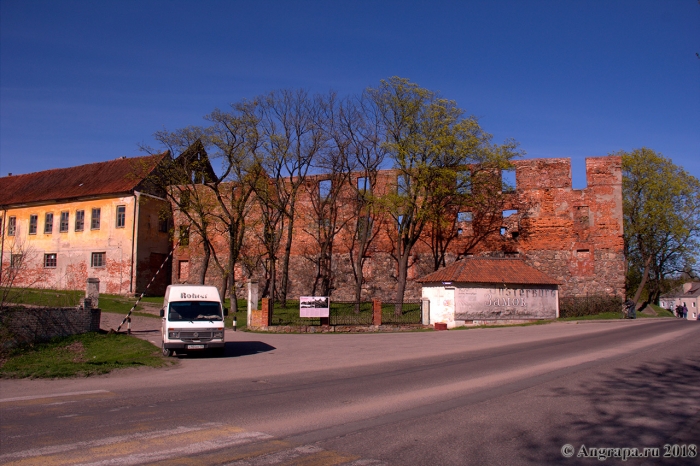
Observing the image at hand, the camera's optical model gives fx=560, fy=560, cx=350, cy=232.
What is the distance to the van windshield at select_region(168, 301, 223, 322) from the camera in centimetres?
1767

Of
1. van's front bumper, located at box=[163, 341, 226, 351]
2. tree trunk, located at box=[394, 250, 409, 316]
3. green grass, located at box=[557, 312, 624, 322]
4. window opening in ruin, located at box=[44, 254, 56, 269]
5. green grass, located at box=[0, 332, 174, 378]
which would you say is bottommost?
green grass, located at box=[0, 332, 174, 378]

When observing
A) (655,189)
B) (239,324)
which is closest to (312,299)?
(239,324)

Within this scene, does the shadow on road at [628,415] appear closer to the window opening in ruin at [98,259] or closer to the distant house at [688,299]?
the window opening in ruin at [98,259]

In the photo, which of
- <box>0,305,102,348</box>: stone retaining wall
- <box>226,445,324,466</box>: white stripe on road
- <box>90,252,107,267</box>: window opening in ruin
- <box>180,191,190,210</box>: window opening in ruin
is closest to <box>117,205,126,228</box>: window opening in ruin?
<box>90,252,107,267</box>: window opening in ruin

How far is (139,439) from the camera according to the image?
23.6 ft

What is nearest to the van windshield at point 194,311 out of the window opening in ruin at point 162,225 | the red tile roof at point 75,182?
the red tile roof at point 75,182

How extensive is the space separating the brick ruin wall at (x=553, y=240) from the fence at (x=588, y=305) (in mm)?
806

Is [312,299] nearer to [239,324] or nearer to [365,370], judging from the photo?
[239,324]

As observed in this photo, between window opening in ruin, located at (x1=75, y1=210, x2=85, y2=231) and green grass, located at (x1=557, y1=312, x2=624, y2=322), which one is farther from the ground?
window opening in ruin, located at (x1=75, y1=210, x2=85, y2=231)

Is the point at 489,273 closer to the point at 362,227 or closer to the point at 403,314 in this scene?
the point at 403,314

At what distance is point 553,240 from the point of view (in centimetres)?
3944

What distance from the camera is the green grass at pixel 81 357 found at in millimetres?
13781

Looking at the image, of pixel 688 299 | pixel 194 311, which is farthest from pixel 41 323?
pixel 688 299

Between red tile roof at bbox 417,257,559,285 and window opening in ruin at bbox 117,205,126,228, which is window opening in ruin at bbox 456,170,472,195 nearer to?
red tile roof at bbox 417,257,559,285
